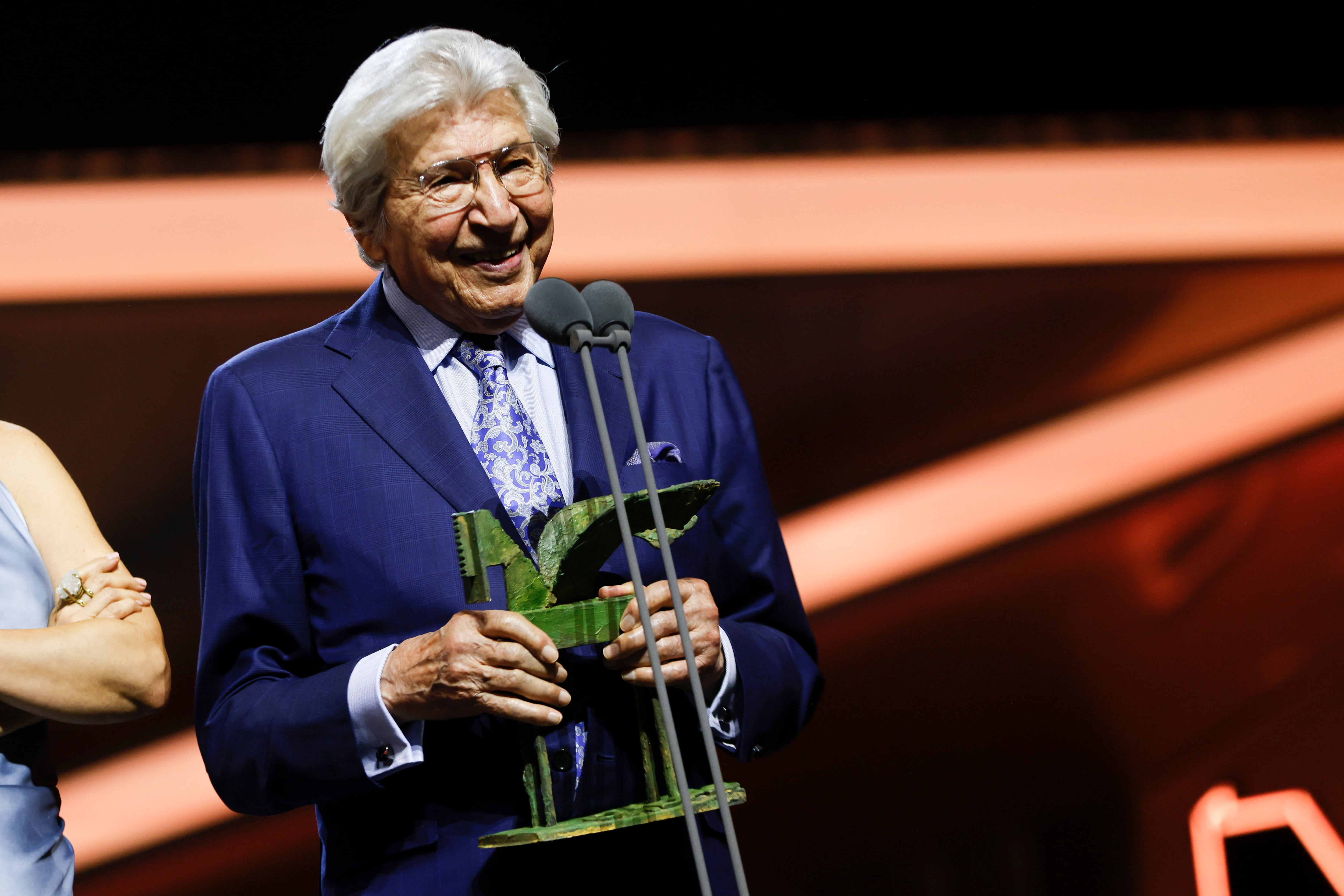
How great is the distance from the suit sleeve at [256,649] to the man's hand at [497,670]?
6.4 inches

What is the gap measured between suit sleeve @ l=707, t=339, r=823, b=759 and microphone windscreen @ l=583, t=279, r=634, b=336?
0.48 meters

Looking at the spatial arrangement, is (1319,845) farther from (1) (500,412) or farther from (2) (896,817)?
(1) (500,412)

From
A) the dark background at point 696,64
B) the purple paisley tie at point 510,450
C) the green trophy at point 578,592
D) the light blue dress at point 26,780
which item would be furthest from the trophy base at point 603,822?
the dark background at point 696,64

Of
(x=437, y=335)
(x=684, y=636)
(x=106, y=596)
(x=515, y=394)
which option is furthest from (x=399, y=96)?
(x=684, y=636)

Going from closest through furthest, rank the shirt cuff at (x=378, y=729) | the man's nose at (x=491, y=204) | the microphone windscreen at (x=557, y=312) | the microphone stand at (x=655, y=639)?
the microphone stand at (x=655, y=639) → the microphone windscreen at (x=557, y=312) → the shirt cuff at (x=378, y=729) → the man's nose at (x=491, y=204)

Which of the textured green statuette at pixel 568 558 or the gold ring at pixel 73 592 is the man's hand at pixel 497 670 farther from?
the gold ring at pixel 73 592

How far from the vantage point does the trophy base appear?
1.24 meters

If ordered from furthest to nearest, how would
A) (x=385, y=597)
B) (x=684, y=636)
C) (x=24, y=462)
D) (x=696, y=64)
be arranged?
(x=696, y=64), (x=24, y=462), (x=385, y=597), (x=684, y=636)

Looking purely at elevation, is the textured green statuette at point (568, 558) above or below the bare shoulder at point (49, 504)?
below

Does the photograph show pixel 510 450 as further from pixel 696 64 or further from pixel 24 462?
pixel 696 64

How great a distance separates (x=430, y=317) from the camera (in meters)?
1.71

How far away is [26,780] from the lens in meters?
1.51

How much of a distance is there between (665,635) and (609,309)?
37 centimetres

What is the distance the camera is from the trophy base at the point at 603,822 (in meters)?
1.24
